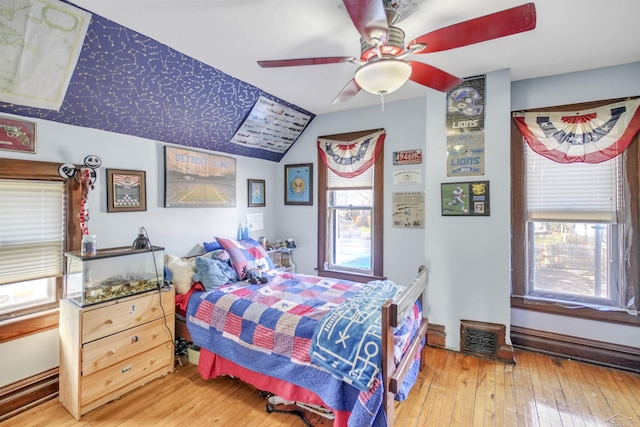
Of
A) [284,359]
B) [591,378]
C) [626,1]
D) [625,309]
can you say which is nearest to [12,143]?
[284,359]

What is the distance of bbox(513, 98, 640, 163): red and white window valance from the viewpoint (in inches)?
98.7

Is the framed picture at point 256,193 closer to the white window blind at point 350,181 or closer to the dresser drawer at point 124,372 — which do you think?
the white window blind at point 350,181

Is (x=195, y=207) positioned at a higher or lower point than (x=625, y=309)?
higher

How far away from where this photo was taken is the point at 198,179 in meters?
3.29

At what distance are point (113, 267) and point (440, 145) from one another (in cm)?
302

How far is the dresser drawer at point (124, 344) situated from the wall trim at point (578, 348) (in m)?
3.24

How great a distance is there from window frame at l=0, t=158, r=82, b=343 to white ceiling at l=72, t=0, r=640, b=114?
1190 mm

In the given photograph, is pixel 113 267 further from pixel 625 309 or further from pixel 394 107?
pixel 625 309

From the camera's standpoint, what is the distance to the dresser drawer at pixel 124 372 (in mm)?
2010

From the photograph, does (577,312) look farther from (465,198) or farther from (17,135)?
(17,135)

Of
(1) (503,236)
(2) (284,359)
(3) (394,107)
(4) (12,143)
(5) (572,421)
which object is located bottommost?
(5) (572,421)

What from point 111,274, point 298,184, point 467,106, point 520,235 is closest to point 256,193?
point 298,184

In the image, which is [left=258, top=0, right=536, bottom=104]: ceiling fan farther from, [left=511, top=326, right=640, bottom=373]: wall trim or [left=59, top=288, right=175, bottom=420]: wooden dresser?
[left=511, top=326, right=640, bottom=373]: wall trim

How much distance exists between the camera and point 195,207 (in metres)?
3.26
